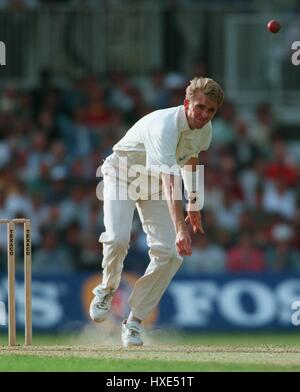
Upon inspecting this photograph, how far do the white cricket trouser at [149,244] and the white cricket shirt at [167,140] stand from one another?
1.19ft

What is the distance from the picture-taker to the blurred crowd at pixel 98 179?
1527 centimetres

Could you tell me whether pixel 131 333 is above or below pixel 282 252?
above

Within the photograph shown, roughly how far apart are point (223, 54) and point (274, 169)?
2099mm

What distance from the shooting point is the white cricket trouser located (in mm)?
9273

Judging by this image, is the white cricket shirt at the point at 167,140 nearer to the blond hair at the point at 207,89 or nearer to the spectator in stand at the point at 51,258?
the blond hair at the point at 207,89

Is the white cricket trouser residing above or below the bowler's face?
below

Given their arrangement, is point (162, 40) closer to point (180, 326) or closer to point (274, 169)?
point (274, 169)

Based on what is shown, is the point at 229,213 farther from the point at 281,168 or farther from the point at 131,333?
the point at 131,333

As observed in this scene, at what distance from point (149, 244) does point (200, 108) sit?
1167 millimetres

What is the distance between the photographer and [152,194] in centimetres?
937

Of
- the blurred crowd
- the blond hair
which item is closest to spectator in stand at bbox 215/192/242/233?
the blurred crowd

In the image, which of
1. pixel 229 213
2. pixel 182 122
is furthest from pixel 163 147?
pixel 229 213

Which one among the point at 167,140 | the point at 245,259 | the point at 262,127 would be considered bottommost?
the point at 245,259

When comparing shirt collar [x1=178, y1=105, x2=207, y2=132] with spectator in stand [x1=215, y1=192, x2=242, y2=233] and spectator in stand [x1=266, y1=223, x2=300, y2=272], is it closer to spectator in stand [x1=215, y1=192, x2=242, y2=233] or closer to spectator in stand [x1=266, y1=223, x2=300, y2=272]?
spectator in stand [x1=266, y1=223, x2=300, y2=272]
